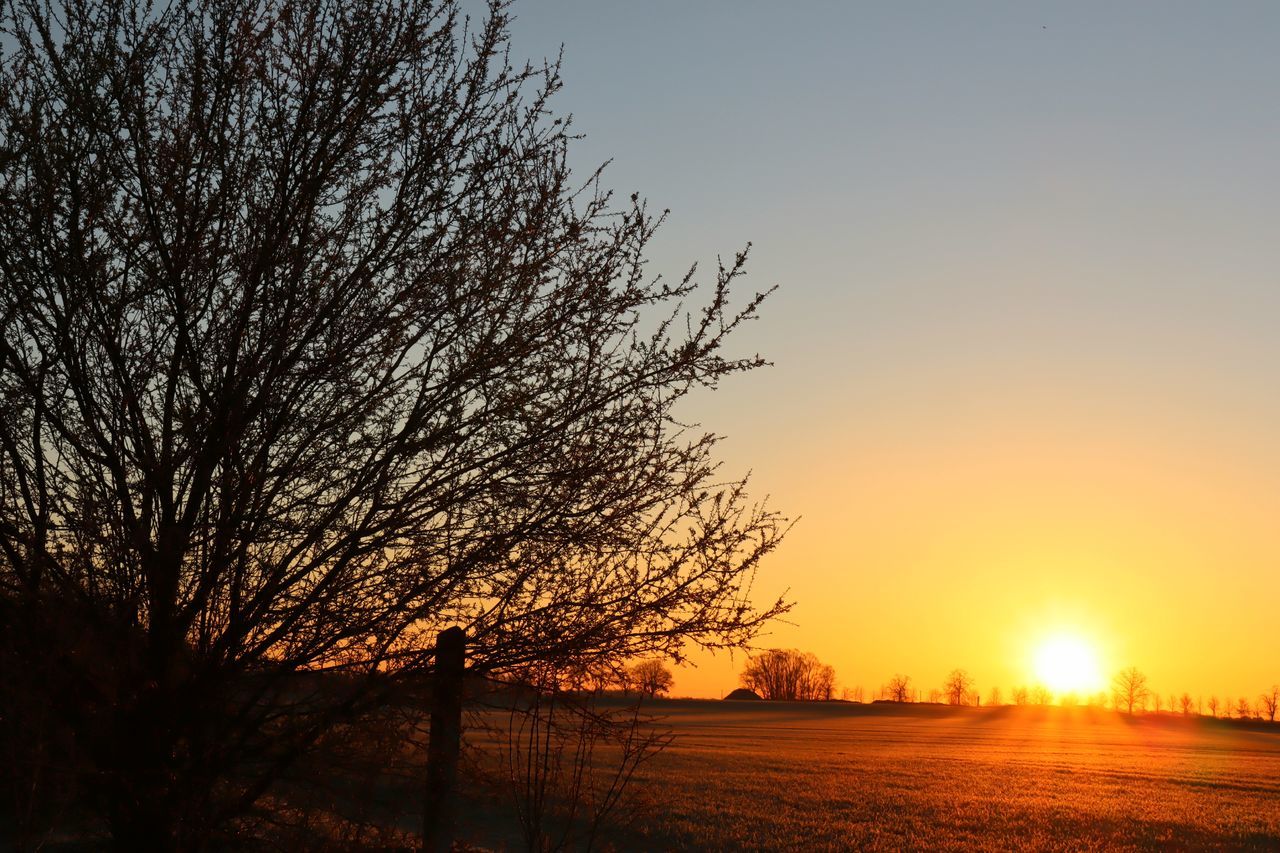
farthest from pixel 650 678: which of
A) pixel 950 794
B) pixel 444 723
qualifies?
pixel 950 794

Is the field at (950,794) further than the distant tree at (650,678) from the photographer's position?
Yes

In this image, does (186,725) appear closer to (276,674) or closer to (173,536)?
(276,674)

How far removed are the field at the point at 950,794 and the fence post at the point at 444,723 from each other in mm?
931

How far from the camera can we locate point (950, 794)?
26.4 m

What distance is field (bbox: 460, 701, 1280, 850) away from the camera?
18312 millimetres

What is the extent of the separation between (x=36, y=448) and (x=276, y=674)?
4.06ft

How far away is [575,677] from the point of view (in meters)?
4.43

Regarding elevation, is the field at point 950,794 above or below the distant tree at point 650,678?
below

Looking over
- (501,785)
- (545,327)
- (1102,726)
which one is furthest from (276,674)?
(1102,726)

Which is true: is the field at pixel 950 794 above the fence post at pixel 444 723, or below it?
below

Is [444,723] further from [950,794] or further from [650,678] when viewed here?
[950,794]

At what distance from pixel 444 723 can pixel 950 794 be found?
25065mm

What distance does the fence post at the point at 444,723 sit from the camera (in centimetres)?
417

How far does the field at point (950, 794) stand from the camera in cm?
1831
